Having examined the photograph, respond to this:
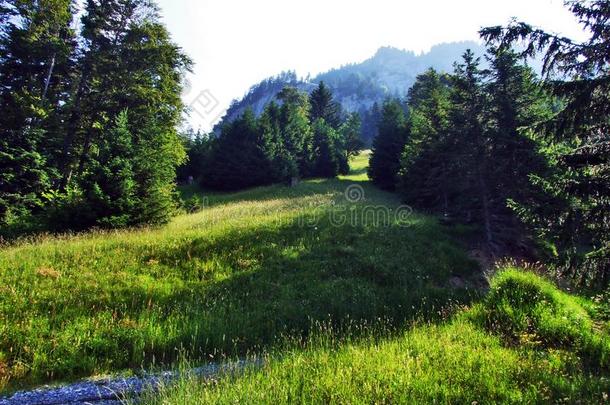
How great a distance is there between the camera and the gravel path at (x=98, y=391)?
6016mm

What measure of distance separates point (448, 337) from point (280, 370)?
12.8 ft

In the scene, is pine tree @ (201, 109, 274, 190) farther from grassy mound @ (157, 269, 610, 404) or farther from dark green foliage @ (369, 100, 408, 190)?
grassy mound @ (157, 269, 610, 404)

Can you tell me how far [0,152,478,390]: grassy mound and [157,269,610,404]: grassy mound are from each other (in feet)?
6.81

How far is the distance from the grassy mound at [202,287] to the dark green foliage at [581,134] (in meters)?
4.25

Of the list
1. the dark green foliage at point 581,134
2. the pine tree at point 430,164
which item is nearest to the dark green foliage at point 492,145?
the pine tree at point 430,164

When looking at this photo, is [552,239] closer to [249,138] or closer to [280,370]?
[280,370]

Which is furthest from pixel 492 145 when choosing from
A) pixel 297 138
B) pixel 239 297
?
pixel 297 138

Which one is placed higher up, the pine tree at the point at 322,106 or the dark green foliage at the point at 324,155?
the pine tree at the point at 322,106

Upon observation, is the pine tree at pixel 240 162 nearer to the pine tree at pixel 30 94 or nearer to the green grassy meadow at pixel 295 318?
the pine tree at pixel 30 94

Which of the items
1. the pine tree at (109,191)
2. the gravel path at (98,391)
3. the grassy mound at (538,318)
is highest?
the pine tree at (109,191)

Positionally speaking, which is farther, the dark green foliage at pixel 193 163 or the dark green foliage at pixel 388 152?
the dark green foliage at pixel 193 163

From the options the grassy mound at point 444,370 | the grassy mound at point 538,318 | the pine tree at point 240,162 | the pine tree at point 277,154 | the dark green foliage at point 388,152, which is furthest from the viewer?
the dark green foliage at point 388,152

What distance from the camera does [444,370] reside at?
612 cm

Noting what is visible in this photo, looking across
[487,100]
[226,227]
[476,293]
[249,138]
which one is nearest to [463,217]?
[487,100]
